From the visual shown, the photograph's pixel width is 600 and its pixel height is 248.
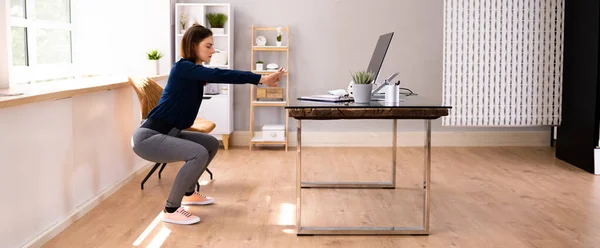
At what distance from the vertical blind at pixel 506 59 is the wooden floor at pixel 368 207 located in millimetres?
610

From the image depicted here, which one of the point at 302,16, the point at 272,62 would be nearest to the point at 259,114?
the point at 272,62

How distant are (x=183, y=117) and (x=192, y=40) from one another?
46cm

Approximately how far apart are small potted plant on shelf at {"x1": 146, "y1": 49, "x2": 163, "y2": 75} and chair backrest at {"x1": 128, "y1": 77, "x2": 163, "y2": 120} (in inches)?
52.6

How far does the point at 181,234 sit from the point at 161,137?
23.9 inches

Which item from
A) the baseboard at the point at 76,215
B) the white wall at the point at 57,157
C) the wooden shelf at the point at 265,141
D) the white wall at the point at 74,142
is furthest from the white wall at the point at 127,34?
the baseboard at the point at 76,215

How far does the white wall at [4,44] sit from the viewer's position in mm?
3725

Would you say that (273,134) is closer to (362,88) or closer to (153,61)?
(153,61)

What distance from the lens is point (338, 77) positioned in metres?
7.44

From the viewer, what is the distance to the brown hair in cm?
411

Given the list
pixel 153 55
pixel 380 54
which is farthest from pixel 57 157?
pixel 153 55

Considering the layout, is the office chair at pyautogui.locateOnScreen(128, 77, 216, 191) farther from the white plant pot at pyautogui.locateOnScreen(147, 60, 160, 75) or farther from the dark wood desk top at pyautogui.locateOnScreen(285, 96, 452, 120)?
the dark wood desk top at pyautogui.locateOnScreen(285, 96, 452, 120)

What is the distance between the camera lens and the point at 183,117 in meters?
4.16

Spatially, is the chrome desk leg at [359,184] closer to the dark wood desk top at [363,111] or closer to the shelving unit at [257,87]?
the dark wood desk top at [363,111]

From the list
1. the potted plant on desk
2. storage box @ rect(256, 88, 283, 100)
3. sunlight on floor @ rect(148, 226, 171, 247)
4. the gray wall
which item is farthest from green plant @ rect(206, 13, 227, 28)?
sunlight on floor @ rect(148, 226, 171, 247)
